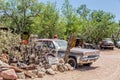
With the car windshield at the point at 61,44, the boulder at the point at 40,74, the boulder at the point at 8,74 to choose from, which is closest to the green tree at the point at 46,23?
the car windshield at the point at 61,44

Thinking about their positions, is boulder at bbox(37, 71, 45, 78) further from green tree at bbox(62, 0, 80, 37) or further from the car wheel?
green tree at bbox(62, 0, 80, 37)

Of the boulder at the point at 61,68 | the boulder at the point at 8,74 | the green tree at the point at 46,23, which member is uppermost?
the green tree at the point at 46,23

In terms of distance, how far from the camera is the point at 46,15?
3653 centimetres

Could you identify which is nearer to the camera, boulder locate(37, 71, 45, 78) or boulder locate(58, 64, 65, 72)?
boulder locate(37, 71, 45, 78)

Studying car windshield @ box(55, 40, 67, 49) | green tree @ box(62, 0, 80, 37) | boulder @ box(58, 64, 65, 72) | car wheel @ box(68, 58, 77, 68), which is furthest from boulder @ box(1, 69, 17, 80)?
green tree @ box(62, 0, 80, 37)

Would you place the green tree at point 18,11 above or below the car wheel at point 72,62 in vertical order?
above

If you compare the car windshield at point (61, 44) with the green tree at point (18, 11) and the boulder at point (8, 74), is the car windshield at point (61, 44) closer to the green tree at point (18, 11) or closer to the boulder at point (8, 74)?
the boulder at point (8, 74)

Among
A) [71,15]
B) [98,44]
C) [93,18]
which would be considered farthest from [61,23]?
[93,18]

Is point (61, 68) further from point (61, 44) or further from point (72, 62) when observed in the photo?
point (61, 44)

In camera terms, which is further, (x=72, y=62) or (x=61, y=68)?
(x=72, y=62)

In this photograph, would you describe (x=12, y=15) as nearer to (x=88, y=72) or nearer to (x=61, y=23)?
(x=61, y=23)

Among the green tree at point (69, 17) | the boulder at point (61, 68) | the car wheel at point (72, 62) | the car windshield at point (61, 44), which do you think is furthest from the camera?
the green tree at point (69, 17)

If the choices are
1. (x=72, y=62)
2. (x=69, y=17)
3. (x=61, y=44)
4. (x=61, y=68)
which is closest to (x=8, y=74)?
(x=61, y=68)

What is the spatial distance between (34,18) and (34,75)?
24.2 meters
